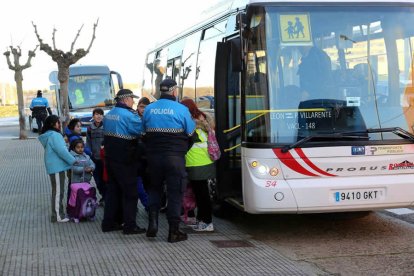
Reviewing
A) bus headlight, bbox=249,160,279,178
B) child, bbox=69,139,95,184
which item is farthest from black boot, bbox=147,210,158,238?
child, bbox=69,139,95,184

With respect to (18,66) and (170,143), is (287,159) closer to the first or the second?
(170,143)

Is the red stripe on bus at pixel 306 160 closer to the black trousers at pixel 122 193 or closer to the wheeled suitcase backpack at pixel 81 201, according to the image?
the black trousers at pixel 122 193

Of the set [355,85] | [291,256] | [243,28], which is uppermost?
[243,28]

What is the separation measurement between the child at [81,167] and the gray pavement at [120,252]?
0.63 m

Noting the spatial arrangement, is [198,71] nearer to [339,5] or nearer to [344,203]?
[339,5]

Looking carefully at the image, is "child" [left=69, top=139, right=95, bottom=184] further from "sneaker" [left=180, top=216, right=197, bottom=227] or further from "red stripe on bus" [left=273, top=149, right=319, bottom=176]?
"red stripe on bus" [left=273, top=149, right=319, bottom=176]

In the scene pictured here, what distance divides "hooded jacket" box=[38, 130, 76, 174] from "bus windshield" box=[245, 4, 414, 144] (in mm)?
2694

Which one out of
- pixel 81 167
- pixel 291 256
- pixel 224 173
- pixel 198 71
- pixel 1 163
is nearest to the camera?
pixel 291 256

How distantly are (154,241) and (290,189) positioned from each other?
1736mm

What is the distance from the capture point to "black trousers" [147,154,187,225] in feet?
23.3

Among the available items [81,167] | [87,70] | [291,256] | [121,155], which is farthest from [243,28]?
[87,70]

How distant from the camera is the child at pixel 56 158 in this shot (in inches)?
327

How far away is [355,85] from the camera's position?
7.11m

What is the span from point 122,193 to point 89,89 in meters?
19.1
